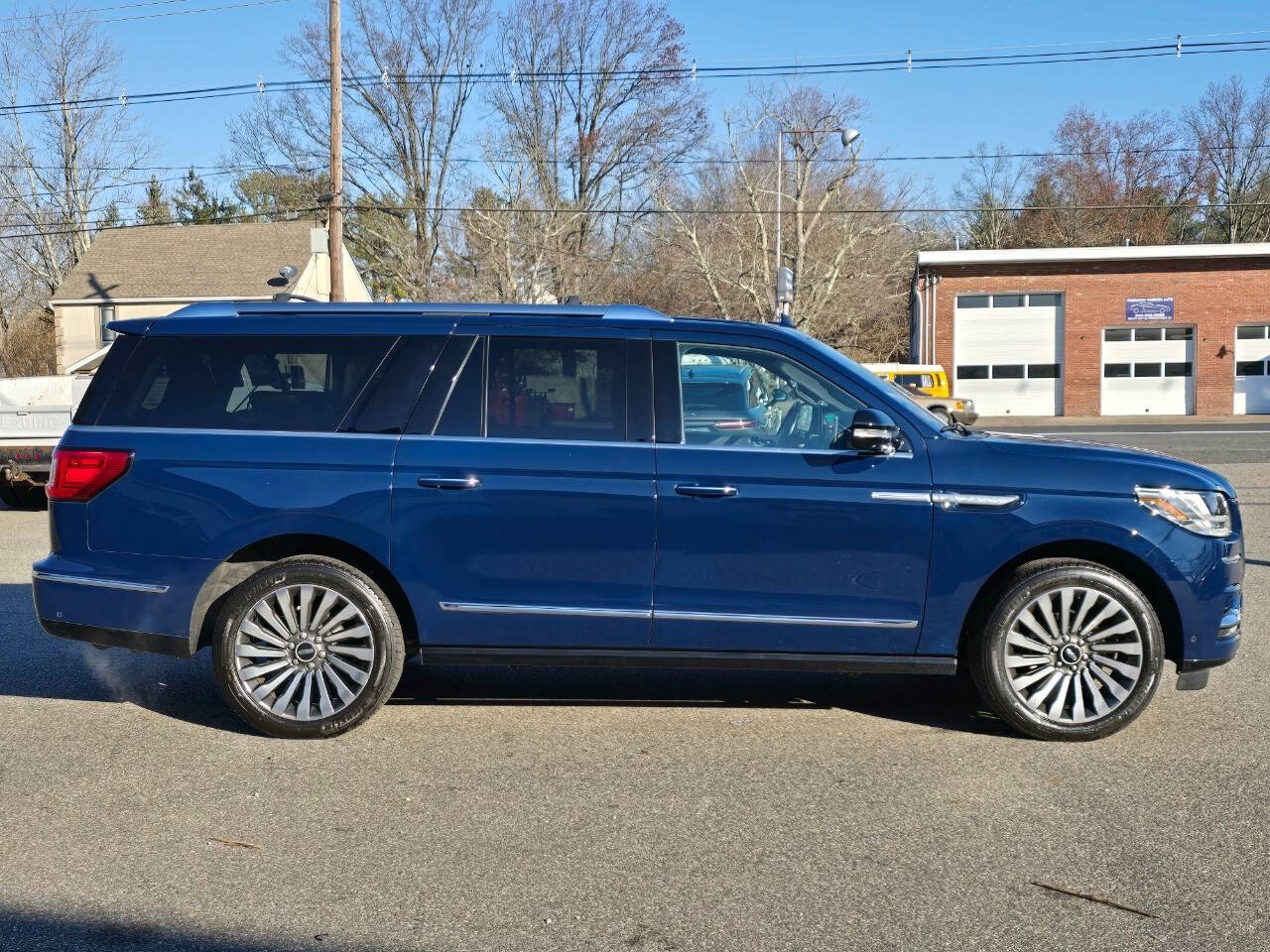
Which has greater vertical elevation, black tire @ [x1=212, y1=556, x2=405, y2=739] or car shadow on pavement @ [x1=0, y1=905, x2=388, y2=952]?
black tire @ [x1=212, y1=556, x2=405, y2=739]

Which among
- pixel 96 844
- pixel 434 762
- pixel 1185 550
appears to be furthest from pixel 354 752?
pixel 1185 550

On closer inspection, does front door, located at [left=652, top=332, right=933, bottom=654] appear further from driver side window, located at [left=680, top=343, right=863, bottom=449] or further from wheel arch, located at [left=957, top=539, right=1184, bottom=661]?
wheel arch, located at [left=957, top=539, right=1184, bottom=661]

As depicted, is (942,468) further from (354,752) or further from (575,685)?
(354,752)

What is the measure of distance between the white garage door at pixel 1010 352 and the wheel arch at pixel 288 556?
38.8 meters

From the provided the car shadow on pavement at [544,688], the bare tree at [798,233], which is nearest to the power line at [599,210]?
the bare tree at [798,233]

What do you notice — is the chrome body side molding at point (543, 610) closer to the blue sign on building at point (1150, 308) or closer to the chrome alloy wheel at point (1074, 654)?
the chrome alloy wheel at point (1074, 654)

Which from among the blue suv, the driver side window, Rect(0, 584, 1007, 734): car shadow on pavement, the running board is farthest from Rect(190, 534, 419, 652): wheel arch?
the driver side window

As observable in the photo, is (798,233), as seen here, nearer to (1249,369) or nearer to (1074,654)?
(1249,369)

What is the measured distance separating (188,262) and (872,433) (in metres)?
40.4

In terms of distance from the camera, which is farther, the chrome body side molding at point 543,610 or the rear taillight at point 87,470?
the rear taillight at point 87,470

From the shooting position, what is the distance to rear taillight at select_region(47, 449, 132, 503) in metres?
5.40

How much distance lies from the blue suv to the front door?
11 mm

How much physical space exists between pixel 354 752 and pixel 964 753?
2.64m

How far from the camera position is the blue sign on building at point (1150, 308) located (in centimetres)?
4138
